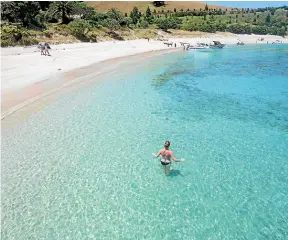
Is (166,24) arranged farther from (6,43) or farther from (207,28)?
(6,43)

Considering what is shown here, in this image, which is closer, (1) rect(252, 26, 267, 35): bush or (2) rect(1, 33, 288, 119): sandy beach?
(2) rect(1, 33, 288, 119): sandy beach

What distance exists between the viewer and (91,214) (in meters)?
11.1

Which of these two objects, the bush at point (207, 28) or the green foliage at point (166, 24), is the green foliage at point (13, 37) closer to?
the green foliage at point (166, 24)

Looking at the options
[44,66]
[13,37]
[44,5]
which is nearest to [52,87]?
[44,66]

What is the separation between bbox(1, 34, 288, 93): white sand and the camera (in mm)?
29703

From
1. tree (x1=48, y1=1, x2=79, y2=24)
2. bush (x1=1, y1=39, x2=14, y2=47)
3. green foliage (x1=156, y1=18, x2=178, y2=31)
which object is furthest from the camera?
green foliage (x1=156, y1=18, x2=178, y2=31)

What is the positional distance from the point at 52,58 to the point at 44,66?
4857mm

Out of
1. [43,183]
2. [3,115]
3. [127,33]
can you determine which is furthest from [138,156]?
[127,33]

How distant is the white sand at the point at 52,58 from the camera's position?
29703 mm

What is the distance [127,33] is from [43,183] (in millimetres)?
64493

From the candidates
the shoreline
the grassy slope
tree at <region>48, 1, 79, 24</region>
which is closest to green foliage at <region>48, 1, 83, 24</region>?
tree at <region>48, 1, 79, 24</region>

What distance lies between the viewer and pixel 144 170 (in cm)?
1427

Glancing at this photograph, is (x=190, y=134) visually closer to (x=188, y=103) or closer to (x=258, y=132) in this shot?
(x=258, y=132)

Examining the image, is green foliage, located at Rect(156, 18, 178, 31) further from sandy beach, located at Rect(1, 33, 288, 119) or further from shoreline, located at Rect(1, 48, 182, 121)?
shoreline, located at Rect(1, 48, 182, 121)
